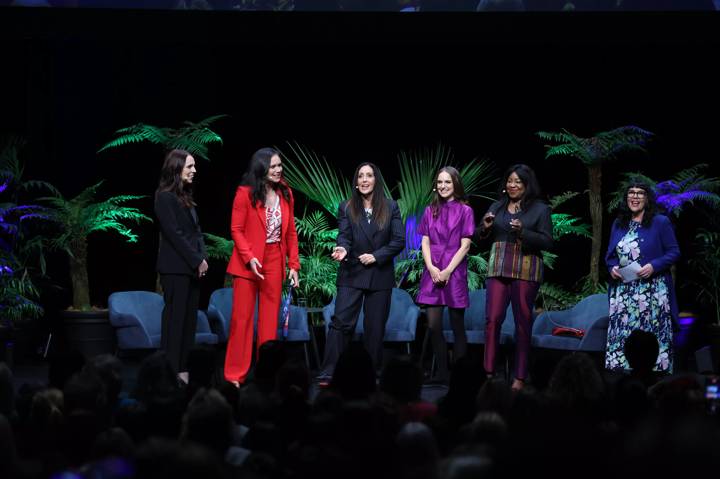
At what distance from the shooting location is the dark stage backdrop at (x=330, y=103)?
7.86 m

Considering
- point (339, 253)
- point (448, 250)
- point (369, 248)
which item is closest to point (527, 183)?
point (448, 250)

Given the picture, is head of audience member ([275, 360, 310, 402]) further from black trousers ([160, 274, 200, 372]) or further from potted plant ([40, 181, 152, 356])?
potted plant ([40, 181, 152, 356])

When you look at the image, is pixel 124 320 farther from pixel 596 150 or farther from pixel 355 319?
pixel 596 150

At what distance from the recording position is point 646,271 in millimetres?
5652

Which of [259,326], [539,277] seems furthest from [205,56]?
[539,277]

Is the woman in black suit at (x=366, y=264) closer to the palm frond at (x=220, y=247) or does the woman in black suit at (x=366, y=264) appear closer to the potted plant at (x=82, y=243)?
the palm frond at (x=220, y=247)

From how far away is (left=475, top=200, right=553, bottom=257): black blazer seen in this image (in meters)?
5.37

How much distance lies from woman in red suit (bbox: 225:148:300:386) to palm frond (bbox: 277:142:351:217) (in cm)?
178

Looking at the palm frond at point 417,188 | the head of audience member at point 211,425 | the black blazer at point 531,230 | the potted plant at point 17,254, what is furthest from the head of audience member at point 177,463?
the palm frond at point 417,188

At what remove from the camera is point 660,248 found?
5746 millimetres

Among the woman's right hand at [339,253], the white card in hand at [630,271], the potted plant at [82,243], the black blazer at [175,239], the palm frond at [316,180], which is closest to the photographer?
the black blazer at [175,239]

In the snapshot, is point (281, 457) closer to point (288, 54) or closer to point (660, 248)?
point (660, 248)

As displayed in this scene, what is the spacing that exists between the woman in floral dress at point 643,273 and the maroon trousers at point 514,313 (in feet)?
2.39

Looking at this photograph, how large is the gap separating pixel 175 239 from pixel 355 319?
1.22 metres
